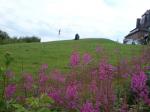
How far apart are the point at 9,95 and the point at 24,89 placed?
1450 mm

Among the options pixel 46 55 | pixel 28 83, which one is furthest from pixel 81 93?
pixel 46 55

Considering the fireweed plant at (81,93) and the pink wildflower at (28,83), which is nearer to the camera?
the fireweed plant at (81,93)

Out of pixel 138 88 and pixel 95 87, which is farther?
pixel 95 87

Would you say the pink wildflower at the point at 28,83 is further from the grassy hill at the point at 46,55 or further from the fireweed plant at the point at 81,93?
the grassy hill at the point at 46,55

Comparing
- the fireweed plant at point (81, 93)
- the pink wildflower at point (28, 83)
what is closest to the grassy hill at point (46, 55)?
the fireweed plant at point (81, 93)

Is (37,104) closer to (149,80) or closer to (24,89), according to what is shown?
(24,89)

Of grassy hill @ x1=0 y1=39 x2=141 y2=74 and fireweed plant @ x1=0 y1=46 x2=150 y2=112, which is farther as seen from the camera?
grassy hill @ x1=0 y1=39 x2=141 y2=74

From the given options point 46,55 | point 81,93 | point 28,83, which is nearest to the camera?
point 81,93

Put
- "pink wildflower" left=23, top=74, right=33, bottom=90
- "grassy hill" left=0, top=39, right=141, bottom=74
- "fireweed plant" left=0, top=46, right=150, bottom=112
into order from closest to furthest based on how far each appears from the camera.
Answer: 1. "fireweed plant" left=0, top=46, right=150, bottom=112
2. "pink wildflower" left=23, top=74, right=33, bottom=90
3. "grassy hill" left=0, top=39, right=141, bottom=74

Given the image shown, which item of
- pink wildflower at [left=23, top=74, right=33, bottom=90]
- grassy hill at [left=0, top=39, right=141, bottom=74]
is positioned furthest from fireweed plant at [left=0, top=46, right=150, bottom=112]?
grassy hill at [left=0, top=39, right=141, bottom=74]

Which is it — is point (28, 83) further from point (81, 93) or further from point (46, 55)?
point (46, 55)

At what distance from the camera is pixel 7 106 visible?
5410 millimetres

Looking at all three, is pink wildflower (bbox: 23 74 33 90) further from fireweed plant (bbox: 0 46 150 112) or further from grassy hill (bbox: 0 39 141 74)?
grassy hill (bbox: 0 39 141 74)

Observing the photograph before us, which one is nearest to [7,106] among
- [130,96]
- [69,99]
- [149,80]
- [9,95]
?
[9,95]
